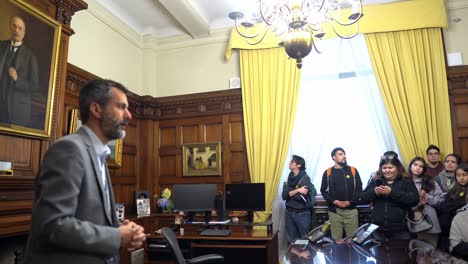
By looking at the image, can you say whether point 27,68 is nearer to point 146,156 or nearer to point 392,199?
point 146,156

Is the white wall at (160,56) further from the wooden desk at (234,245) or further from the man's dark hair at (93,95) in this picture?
the man's dark hair at (93,95)

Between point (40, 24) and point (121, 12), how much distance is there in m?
2.37

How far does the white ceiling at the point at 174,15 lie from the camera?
16.7ft

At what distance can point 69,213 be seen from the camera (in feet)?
3.94

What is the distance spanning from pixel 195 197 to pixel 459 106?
3.87m

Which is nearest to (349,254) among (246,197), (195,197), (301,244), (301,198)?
(301,244)

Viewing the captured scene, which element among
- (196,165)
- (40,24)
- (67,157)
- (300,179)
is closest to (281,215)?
(300,179)

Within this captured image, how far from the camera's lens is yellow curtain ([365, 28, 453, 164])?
15.3 ft

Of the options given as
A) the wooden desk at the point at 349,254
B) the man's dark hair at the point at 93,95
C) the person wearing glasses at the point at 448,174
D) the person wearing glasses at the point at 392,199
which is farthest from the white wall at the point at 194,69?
the man's dark hair at the point at 93,95

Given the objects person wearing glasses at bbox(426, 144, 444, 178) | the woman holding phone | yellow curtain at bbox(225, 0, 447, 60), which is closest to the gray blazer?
the woman holding phone

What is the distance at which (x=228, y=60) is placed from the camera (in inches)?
227

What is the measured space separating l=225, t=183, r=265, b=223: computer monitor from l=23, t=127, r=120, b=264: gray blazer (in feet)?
10.8

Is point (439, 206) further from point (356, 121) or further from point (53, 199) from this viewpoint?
point (53, 199)

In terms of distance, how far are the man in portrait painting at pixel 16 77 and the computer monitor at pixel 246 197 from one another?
8.41 ft
